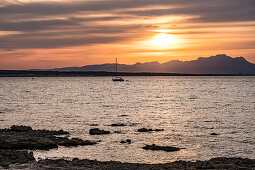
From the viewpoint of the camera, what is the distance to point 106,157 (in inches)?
1157

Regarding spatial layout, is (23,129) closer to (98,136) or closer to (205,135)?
(98,136)

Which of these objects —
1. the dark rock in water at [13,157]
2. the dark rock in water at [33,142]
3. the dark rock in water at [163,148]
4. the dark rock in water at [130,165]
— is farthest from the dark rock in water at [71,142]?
the dark rock in water at [130,165]

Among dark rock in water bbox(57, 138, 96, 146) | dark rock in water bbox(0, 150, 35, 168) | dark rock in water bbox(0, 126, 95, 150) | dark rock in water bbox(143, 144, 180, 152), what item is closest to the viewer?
dark rock in water bbox(0, 150, 35, 168)

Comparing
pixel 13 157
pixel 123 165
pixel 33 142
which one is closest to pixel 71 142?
pixel 33 142

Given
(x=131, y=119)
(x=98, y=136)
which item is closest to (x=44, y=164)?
(x=98, y=136)

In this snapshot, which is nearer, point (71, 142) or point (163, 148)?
point (163, 148)

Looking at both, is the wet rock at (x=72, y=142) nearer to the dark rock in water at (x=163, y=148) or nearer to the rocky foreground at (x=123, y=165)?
the dark rock in water at (x=163, y=148)

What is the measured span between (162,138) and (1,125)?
20888mm

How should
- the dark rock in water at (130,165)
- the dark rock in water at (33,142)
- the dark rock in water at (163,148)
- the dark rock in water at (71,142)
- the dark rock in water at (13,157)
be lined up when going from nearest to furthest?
the dark rock in water at (130,165), the dark rock in water at (13,157), the dark rock in water at (33,142), the dark rock in water at (163,148), the dark rock in water at (71,142)

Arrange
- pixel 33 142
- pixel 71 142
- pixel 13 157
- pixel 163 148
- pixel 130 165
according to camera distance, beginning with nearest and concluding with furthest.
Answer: pixel 130 165
pixel 13 157
pixel 33 142
pixel 163 148
pixel 71 142

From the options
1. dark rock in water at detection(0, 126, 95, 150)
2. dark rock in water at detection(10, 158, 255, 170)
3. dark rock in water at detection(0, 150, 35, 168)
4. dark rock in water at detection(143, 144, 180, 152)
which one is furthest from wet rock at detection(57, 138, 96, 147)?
dark rock in water at detection(10, 158, 255, 170)

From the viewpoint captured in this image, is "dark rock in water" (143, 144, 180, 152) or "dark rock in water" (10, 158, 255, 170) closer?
"dark rock in water" (10, 158, 255, 170)

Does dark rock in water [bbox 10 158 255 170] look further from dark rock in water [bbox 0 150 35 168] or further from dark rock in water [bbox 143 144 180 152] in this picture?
dark rock in water [bbox 143 144 180 152]

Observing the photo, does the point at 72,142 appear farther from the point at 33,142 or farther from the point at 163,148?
the point at 163,148
